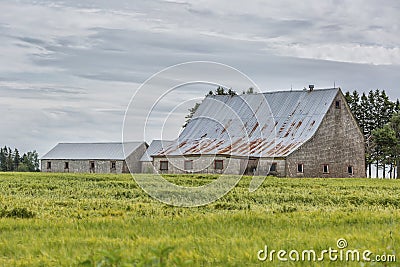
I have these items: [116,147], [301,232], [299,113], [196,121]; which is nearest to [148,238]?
[301,232]

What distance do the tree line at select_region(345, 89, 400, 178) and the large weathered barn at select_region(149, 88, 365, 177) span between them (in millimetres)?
13730

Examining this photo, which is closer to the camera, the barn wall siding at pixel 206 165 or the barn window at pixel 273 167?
the barn window at pixel 273 167

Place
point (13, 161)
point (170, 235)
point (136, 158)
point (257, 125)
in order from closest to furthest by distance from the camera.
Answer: point (170, 235)
point (257, 125)
point (136, 158)
point (13, 161)

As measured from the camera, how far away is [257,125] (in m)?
59.5

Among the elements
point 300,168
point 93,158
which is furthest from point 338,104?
point 93,158

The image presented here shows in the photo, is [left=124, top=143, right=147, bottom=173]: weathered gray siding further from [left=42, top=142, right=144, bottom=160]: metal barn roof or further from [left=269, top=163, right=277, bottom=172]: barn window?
[left=269, top=163, right=277, bottom=172]: barn window

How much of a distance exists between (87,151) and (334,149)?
45.8m

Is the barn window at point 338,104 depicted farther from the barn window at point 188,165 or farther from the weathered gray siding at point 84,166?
the weathered gray siding at point 84,166

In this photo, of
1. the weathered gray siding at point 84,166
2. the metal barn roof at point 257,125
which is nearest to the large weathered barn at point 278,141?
the metal barn roof at point 257,125

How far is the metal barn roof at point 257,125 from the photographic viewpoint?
5541cm

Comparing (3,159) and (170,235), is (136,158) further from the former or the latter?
(170,235)

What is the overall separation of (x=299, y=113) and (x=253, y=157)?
6.45 metres

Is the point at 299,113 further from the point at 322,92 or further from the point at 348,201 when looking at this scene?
the point at 348,201

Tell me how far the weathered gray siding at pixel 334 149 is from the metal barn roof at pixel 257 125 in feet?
2.53
